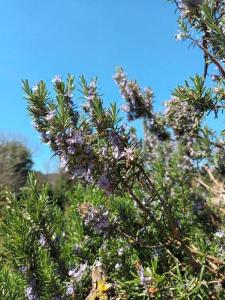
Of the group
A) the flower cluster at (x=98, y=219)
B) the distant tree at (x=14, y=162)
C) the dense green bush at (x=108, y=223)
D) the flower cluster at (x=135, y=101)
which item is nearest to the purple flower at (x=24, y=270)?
the dense green bush at (x=108, y=223)

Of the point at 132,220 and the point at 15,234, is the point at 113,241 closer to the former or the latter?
the point at 132,220

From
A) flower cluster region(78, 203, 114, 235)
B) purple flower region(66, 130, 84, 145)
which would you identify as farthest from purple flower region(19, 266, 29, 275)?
purple flower region(66, 130, 84, 145)

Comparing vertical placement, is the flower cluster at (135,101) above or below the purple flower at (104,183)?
above

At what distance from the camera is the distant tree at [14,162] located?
28594 mm

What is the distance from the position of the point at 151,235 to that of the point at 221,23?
3.30ft

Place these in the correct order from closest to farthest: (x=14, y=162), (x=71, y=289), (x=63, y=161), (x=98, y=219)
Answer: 1. (x=71, y=289)
2. (x=63, y=161)
3. (x=98, y=219)
4. (x=14, y=162)

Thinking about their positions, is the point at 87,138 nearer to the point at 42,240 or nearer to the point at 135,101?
the point at 42,240

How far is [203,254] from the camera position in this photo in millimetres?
1609

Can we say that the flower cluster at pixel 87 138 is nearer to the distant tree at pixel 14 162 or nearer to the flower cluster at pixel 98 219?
the flower cluster at pixel 98 219

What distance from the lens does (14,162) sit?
1216 inches

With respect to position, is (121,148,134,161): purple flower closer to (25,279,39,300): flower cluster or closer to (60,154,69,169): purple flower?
(60,154,69,169): purple flower

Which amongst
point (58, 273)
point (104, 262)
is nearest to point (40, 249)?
point (58, 273)

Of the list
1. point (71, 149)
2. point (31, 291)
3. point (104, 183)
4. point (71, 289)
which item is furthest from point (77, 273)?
point (71, 149)

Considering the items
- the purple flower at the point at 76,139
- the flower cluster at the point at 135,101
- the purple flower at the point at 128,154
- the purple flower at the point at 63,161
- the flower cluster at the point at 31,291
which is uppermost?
the flower cluster at the point at 135,101
